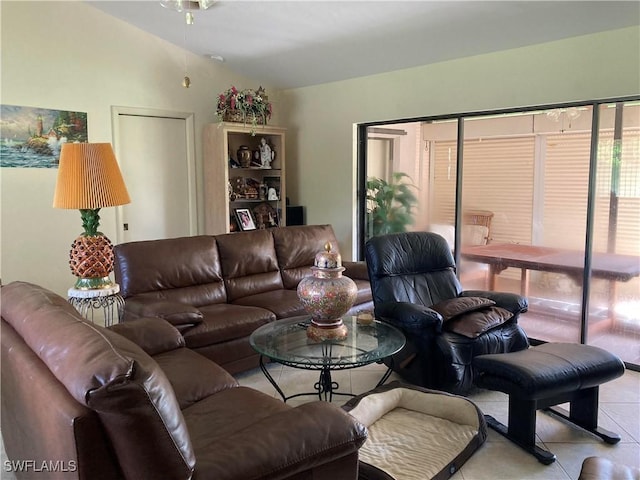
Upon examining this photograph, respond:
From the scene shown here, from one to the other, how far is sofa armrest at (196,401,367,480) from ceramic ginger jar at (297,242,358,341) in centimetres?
103

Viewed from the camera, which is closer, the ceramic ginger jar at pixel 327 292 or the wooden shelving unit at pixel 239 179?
the ceramic ginger jar at pixel 327 292

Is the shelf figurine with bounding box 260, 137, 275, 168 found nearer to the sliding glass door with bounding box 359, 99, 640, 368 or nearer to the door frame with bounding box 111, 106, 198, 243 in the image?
the door frame with bounding box 111, 106, 198, 243

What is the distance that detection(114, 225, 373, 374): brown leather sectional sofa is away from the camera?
11.0ft

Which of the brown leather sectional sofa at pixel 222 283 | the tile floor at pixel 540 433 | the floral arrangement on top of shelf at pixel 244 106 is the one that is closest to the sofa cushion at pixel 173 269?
the brown leather sectional sofa at pixel 222 283

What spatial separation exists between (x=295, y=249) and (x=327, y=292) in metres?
1.84

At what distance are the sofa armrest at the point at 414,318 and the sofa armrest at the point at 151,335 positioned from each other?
134cm

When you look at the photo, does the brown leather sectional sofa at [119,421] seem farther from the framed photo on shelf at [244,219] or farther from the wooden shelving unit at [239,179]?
the framed photo on shelf at [244,219]

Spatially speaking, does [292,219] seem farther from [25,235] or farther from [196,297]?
[25,235]

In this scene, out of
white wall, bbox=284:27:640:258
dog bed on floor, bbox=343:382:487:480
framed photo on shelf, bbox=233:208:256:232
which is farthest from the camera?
framed photo on shelf, bbox=233:208:256:232

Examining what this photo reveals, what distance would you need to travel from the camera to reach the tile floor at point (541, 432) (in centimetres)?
243

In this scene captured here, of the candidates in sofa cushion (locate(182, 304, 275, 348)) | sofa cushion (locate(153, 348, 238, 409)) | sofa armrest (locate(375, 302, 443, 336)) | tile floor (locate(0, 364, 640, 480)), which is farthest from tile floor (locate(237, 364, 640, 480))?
sofa cushion (locate(153, 348, 238, 409))

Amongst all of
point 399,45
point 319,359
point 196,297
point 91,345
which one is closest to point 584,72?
point 399,45

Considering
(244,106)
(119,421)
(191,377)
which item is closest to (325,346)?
(191,377)

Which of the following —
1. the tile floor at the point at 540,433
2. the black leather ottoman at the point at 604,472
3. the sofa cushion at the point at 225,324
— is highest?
the sofa cushion at the point at 225,324
